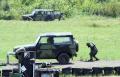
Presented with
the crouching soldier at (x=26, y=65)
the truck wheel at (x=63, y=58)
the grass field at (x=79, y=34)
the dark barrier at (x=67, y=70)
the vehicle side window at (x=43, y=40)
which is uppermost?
the crouching soldier at (x=26, y=65)

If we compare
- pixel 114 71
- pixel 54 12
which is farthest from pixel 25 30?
pixel 114 71

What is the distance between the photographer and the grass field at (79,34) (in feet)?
113

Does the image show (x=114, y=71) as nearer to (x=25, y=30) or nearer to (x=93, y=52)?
(x=93, y=52)

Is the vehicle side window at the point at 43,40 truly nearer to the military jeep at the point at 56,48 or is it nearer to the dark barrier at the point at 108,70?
the military jeep at the point at 56,48

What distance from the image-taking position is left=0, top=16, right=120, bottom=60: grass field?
34.4 metres

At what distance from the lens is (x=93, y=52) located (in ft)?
96.7

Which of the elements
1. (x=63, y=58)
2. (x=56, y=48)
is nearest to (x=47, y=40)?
(x=56, y=48)

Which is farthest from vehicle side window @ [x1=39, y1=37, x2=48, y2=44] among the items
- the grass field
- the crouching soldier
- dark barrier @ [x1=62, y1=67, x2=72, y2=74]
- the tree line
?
the tree line

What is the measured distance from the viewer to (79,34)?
A: 45.5 m

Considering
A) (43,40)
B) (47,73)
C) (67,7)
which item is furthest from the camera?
(67,7)

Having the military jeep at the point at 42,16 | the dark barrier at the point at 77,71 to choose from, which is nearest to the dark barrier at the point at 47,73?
the dark barrier at the point at 77,71

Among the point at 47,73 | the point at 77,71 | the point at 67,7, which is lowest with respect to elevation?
the point at 67,7

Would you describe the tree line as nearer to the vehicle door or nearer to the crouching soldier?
the vehicle door

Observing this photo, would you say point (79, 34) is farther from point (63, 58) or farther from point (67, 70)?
point (67, 70)
